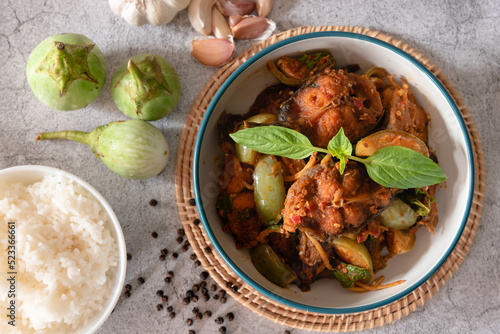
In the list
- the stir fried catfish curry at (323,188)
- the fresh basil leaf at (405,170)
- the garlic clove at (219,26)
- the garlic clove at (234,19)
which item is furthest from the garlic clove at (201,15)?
the fresh basil leaf at (405,170)

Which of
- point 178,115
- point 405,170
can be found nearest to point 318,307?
point 405,170

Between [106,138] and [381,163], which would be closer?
[381,163]

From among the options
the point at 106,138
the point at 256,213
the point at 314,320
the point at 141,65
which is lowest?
the point at 314,320

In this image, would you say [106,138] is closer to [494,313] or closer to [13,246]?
[13,246]

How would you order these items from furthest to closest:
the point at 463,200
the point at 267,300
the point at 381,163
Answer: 1. the point at 267,300
2. the point at 463,200
3. the point at 381,163

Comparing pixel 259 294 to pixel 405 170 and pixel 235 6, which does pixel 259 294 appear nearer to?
pixel 405 170

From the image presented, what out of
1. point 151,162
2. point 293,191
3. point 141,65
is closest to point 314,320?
point 293,191

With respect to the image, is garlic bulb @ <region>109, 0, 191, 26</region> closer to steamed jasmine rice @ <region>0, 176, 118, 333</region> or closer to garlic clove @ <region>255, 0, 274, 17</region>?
garlic clove @ <region>255, 0, 274, 17</region>
